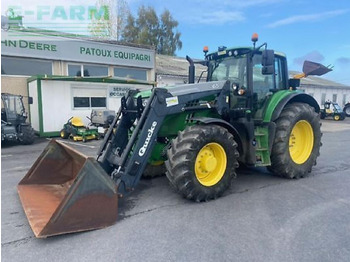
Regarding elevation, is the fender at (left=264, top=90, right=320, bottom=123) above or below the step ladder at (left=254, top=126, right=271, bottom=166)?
above

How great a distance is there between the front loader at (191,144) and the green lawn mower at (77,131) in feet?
23.5

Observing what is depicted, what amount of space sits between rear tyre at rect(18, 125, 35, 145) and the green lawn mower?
1.57m

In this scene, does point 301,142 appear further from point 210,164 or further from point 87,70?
point 87,70

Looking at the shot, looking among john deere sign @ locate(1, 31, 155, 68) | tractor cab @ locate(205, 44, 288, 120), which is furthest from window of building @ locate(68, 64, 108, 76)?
tractor cab @ locate(205, 44, 288, 120)

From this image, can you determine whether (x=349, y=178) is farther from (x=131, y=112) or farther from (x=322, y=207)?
(x=131, y=112)

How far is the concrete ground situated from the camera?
2994 mm

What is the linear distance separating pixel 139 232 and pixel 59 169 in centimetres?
209

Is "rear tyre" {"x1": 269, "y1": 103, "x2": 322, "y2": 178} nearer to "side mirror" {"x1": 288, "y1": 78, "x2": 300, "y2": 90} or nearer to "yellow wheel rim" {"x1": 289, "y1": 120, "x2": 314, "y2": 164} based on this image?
"yellow wheel rim" {"x1": 289, "y1": 120, "x2": 314, "y2": 164}

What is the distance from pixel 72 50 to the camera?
48.0 ft

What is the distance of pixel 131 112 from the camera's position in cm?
482

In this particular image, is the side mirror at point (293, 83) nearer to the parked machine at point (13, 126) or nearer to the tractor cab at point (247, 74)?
the tractor cab at point (247, 74)

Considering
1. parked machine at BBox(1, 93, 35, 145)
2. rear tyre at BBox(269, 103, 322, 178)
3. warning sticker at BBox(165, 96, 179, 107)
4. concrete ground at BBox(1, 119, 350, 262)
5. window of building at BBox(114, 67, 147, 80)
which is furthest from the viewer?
window of building at BBox(114, 67, 147, 80)

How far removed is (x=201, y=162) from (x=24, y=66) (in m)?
12.5

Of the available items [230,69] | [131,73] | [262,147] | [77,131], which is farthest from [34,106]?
[262,147]
